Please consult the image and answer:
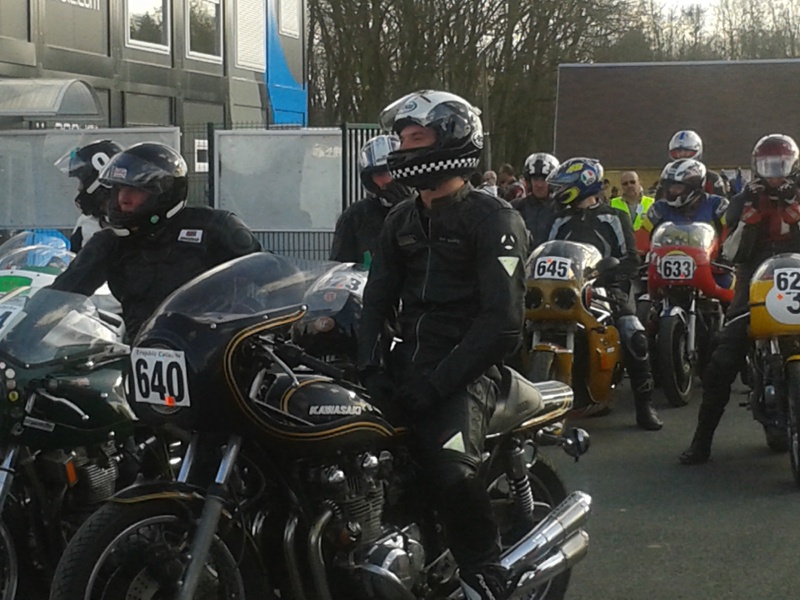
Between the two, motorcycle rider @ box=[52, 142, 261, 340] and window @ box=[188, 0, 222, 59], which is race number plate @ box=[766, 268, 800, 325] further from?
window @ box=[188, 0, 222, 59]

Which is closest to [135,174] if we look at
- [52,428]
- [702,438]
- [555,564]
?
[52,428]

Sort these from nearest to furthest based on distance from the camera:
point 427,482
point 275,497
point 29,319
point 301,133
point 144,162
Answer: point 275,497 → point 427,482 → point 29,319 → point 144,162 → point 301,133

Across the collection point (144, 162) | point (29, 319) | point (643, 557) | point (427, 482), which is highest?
point (144, 162)

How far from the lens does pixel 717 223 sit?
10586mm

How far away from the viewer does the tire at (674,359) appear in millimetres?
9656

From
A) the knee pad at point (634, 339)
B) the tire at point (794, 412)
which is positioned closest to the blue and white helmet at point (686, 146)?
the knee pad at point (634, 339)

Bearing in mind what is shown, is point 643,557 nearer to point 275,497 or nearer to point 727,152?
point 275,497

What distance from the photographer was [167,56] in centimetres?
1681

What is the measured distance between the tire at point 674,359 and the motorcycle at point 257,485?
5448 mm

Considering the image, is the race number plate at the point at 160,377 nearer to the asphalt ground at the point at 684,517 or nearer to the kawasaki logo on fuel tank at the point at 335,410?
the kawasaki logo on fuel tank at the point at 335,410

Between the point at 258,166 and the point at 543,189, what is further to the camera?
the point at 258,166

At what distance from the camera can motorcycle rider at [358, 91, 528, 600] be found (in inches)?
164

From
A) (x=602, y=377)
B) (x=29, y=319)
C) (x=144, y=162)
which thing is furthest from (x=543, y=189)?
(x=29, y=319)

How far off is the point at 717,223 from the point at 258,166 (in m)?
6.22
